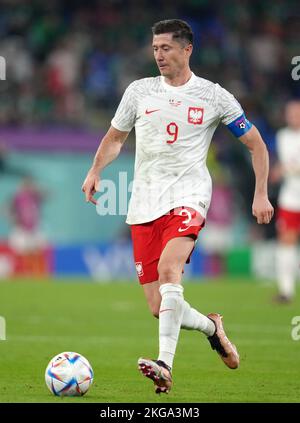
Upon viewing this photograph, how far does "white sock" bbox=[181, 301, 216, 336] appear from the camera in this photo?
7845 millimetres

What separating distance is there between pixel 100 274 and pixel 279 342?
10262 millimetres

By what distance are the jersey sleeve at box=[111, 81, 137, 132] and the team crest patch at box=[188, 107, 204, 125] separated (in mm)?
412

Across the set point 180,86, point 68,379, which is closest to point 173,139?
point 180,86

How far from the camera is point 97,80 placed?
76.7ft

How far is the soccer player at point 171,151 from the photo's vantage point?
7.84 m

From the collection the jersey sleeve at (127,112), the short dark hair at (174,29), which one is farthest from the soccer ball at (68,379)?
the short dark hair at (174,29)

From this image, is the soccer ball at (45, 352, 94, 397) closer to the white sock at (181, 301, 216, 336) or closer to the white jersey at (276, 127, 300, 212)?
the white sock at (181, 301, 216, 336)

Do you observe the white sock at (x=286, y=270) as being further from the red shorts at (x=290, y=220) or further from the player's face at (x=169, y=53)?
the player's face at (x=169, y=53)

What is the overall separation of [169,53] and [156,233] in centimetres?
127

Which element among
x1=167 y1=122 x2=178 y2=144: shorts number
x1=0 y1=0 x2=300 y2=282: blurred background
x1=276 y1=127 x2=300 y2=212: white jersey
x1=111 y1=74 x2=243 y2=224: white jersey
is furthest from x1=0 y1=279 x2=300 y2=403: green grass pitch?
x1=0 y1=0 x2=300 y2=282: blurred background

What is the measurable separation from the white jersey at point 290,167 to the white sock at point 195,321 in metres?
7.29
